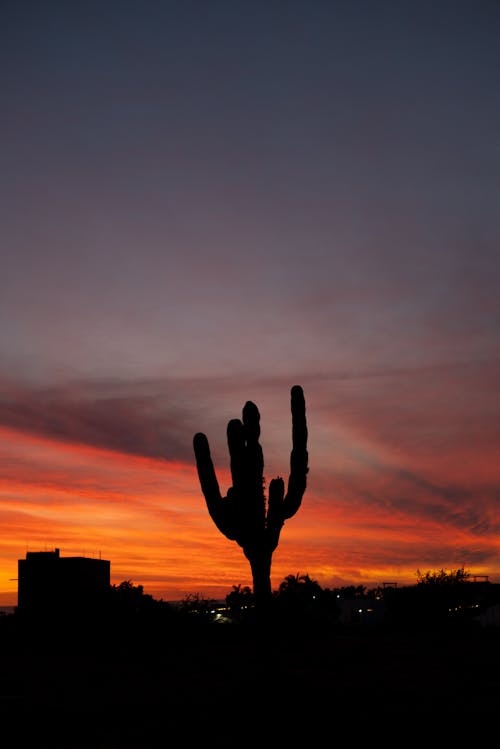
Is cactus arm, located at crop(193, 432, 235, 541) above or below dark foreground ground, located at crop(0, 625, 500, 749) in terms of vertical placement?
above

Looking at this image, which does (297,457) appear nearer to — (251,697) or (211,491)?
(211,491)

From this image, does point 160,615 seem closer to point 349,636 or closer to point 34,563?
point 349,636

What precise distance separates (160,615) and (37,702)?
74.3ft

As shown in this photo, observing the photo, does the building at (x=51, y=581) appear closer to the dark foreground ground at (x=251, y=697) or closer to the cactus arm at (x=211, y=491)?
the dark foreground ground at (x=251, y=697)

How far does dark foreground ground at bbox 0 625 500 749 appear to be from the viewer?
49.5 feet

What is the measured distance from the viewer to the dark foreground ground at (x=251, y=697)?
49.5 feet

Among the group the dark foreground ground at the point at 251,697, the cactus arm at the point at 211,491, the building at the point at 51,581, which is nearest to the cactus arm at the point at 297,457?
the cactus arm at the point at 211,491

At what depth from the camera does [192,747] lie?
14.2m

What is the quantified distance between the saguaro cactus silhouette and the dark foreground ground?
73.6 inches

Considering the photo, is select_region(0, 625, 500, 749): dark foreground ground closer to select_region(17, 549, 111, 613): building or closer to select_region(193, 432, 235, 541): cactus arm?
select_region(193, 432, 235, 541): cactus arm

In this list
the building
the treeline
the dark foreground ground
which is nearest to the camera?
the dark foreground ground

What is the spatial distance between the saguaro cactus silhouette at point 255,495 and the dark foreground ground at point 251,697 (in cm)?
187

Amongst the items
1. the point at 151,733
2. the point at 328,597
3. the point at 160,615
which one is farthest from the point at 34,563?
the point at 151,733

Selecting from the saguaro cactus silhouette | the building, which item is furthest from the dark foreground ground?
the building
